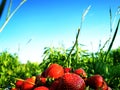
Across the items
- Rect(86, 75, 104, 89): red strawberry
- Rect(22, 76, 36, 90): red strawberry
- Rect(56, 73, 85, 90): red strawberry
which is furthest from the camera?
Rect(22, 76, 36, 90): red strawberry

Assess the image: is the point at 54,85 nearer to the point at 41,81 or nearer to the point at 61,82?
the point at 61,82

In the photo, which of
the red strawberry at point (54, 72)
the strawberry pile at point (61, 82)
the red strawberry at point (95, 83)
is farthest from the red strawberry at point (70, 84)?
the red strawberry at point (54, 72)

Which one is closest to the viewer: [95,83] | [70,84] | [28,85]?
[70,84]

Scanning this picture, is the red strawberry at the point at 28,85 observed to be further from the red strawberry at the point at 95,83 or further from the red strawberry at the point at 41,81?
the red strawberry at the point at 95,83

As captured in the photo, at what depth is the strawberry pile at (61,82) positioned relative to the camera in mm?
2402

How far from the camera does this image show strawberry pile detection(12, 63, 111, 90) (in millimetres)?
2402

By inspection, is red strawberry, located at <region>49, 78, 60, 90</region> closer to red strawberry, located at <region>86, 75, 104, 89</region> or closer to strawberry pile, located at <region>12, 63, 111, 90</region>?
strawberry pile, located at <region>12, 63, 111, 90</region>

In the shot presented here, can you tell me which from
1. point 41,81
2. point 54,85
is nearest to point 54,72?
point 41,81

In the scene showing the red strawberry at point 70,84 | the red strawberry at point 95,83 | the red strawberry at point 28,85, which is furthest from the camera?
the red strawberry at point 28,85

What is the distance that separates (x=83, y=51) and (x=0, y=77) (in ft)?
10.4

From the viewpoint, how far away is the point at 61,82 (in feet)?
7.98

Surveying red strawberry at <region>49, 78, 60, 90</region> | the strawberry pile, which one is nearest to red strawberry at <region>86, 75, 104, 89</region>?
the strawberry pile

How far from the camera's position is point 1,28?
1.39 metres

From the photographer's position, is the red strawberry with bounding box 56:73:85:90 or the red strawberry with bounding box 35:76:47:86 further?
the red strawberry with bounding box 35:76:47:86
